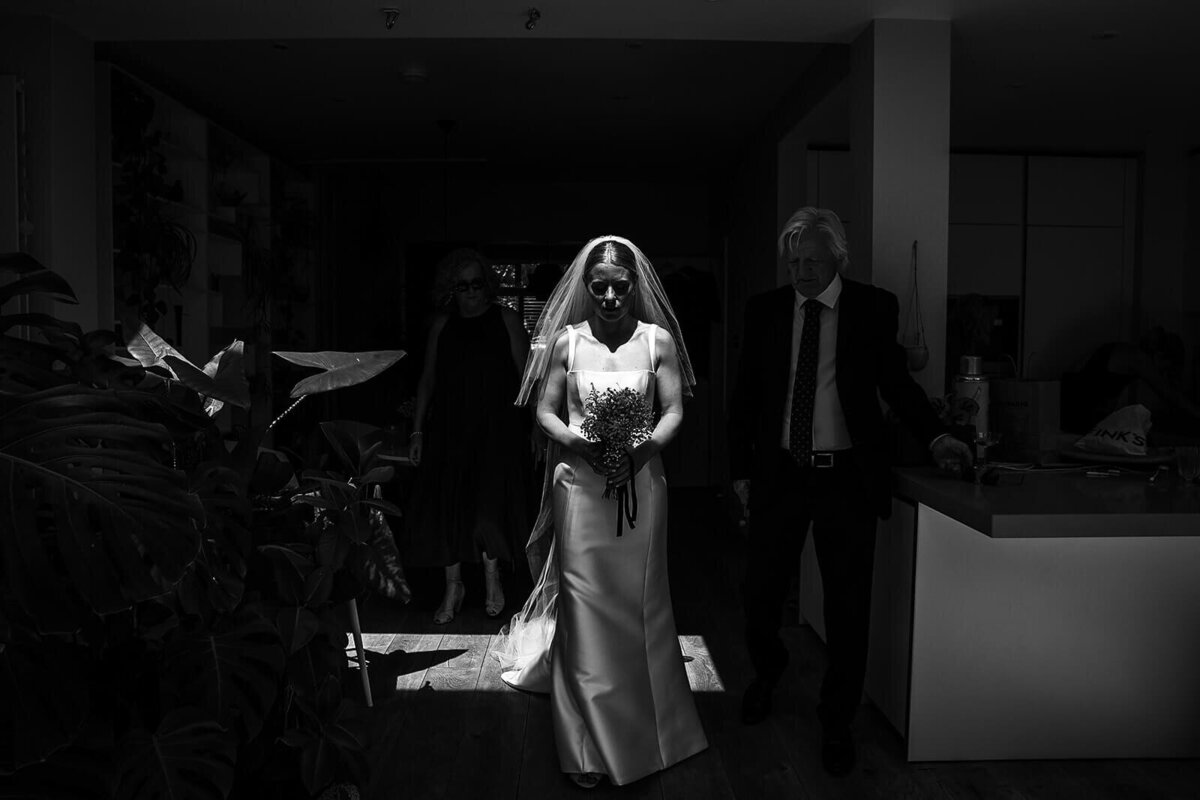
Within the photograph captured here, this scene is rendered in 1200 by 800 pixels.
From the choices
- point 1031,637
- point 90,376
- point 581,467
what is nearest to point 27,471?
point 90,376

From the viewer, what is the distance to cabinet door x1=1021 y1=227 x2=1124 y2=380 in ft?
22.7

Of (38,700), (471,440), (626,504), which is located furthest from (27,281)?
(471,440)

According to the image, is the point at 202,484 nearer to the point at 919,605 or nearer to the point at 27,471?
the point at 27,471

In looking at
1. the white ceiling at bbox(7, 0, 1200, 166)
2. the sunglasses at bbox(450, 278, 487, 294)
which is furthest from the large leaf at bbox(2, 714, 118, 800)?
the sunglasses at bbox(450, 278, 487, 294)

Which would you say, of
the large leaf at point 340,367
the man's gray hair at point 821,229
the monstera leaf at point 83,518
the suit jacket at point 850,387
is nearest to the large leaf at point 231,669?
the monstera leaf at point 83,518

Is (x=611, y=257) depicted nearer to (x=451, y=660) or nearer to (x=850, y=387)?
(x=850, y=387)

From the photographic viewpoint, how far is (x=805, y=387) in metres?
3.22

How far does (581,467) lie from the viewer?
10.3 ft

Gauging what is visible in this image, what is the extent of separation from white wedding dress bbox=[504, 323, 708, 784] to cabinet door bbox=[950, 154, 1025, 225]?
14.6 ft

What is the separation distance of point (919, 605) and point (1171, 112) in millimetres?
4475

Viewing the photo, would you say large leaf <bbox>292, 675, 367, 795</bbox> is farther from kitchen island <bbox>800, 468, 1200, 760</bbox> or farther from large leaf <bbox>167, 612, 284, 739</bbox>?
kitchen island <bbox>800, 468, 1200, 760</bbox>

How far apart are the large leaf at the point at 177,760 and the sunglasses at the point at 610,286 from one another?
1.72m

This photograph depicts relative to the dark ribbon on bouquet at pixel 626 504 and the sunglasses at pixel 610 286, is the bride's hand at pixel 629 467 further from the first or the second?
the sunglasses at pixel 610 286

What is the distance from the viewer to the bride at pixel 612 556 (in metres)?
3.02
